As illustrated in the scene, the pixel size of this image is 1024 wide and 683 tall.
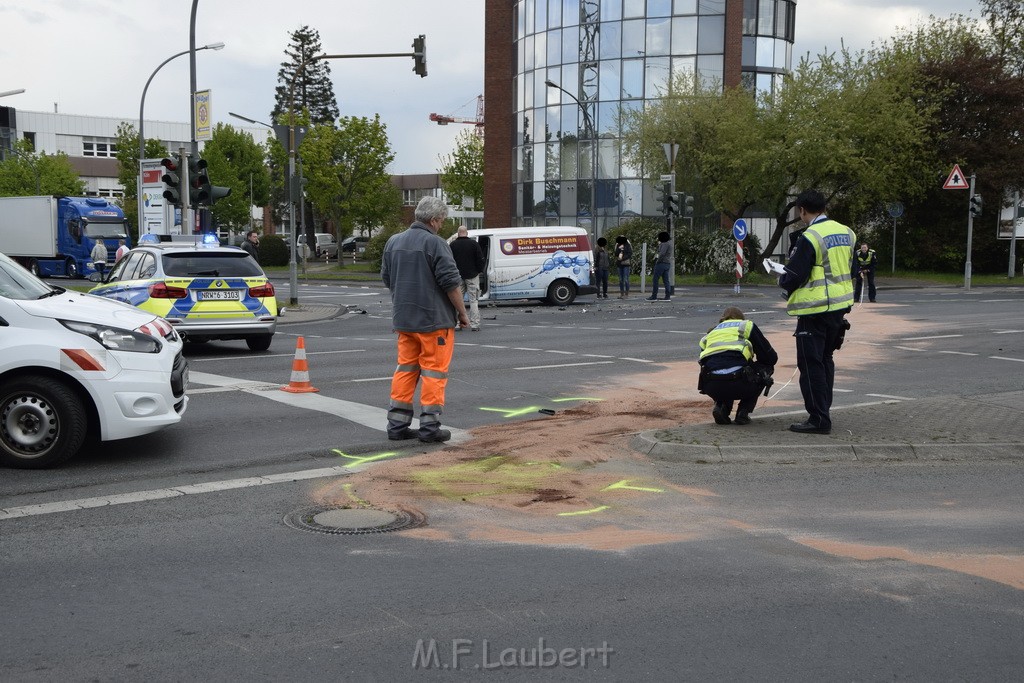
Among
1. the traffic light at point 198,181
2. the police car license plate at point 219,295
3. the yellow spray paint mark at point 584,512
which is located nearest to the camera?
the yellow spray paint mark at point 584,512

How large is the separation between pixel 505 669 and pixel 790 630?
119 centimetres

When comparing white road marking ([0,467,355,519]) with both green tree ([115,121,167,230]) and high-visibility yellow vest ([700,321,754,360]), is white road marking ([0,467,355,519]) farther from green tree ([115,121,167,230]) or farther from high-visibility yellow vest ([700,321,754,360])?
green tree ([115,121,167,230])

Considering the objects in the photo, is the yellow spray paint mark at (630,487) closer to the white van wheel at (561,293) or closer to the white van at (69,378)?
the white van at (69,378)

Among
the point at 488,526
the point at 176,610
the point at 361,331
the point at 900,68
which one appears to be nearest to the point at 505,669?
the point at 176,610

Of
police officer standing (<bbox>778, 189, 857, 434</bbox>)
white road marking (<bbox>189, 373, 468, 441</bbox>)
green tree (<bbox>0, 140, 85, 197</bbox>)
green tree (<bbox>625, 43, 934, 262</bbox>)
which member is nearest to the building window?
green tree (<bbox>0, 140, 85, 197</bbox>)

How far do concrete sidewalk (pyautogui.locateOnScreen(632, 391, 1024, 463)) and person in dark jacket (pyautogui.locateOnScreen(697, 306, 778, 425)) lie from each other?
0.72 feet

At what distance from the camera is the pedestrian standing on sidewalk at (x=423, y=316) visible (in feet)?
26.1

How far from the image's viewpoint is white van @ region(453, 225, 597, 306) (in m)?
27.0

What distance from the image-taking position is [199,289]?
1476 cm

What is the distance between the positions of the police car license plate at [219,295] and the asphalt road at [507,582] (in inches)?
269

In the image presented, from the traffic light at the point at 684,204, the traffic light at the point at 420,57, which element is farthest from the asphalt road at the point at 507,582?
the traffic light at the point at 684,204

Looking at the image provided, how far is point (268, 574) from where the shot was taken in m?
4.82

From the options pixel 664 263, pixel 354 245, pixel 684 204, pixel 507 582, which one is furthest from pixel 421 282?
pixel 354 245

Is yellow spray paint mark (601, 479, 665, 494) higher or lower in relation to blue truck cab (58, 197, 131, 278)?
lower
